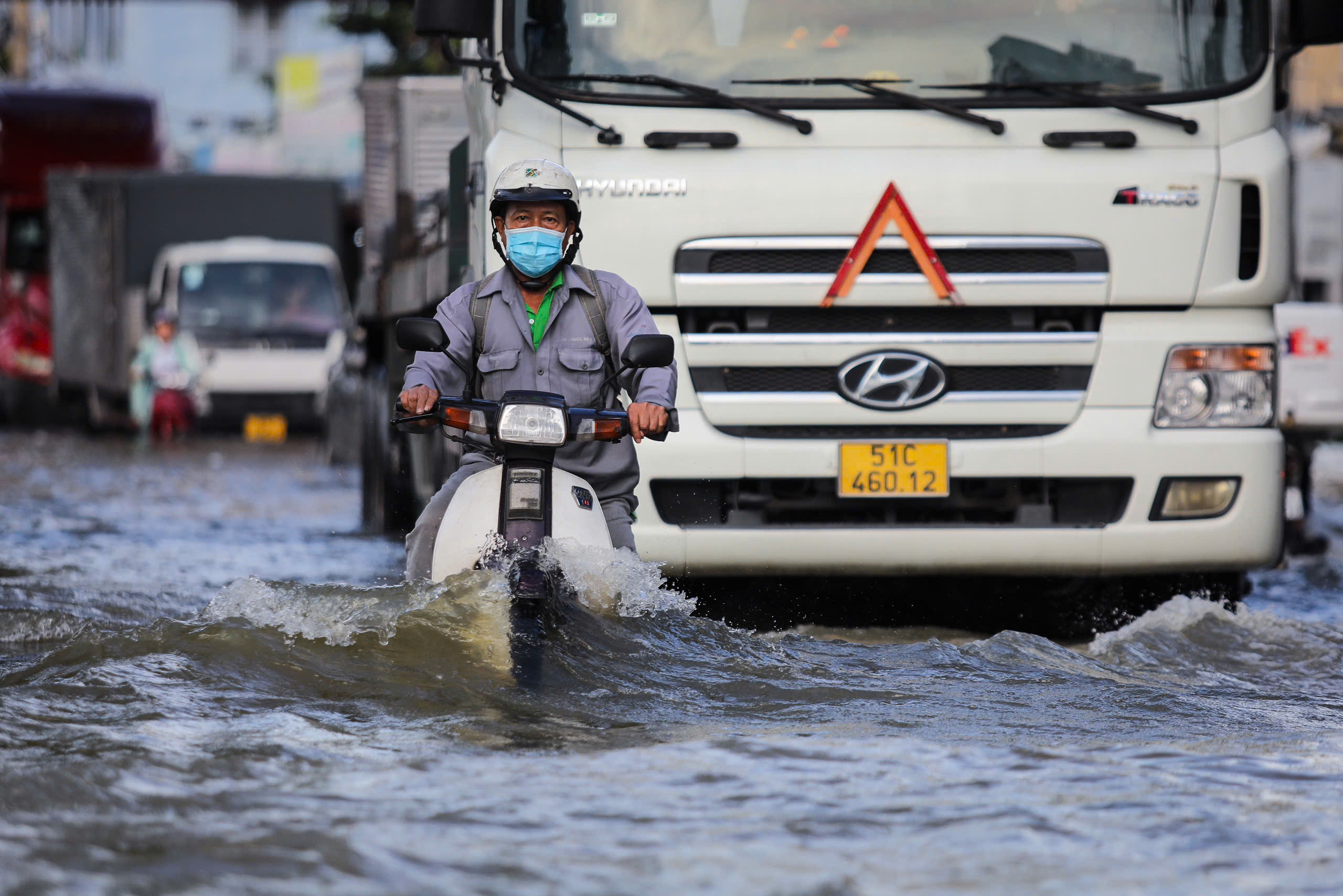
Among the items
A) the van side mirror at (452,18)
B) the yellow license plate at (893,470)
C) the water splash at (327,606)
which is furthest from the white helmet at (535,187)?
the yellow license plate at (893,470)

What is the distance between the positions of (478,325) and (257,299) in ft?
62.9

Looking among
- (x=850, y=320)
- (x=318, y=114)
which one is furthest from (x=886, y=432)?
(x=318, y=114)

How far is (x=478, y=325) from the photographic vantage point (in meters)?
6.27

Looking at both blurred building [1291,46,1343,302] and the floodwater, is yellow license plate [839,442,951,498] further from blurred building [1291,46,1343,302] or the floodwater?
blurred building [1291,46,1343,302]

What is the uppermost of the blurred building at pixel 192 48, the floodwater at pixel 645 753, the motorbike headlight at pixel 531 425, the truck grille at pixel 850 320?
the blurred building at pixel 192 48

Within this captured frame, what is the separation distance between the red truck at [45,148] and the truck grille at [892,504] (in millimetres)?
19974

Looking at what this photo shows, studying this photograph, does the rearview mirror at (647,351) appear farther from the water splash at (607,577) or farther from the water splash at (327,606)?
the water splash at (327,606)

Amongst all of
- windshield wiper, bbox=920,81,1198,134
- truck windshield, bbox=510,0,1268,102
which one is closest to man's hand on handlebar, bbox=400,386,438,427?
truck windshield, bbox=510,0,1268,102

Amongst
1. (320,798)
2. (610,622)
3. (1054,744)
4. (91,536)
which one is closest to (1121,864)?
(1054,744)

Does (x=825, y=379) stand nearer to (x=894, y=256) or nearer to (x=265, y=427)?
(x=894, y=256)

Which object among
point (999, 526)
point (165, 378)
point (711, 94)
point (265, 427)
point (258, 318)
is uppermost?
point (711, 94)

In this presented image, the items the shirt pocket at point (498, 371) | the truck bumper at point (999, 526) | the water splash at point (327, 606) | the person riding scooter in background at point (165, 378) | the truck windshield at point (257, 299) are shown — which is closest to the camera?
the water splash at point (327, 606)

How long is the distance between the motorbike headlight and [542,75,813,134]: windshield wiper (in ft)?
7.10

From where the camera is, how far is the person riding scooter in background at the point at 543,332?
20.2 ft
